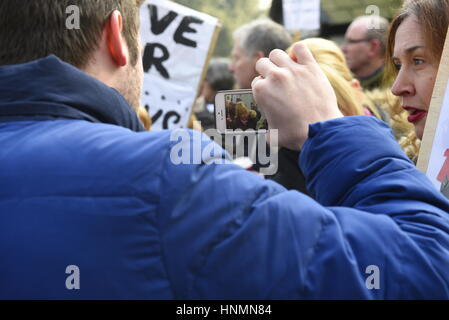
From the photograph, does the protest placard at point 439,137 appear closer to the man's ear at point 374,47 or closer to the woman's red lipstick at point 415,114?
the woman's red lipstick at point 415,114

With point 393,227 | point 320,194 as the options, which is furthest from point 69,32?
point 393,227

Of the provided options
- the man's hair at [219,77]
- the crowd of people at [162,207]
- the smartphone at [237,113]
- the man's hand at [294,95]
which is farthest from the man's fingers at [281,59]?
the man's hair at [219,77]

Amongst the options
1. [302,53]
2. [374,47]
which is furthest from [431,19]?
[374,47]

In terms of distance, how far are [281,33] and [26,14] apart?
373 centimetres

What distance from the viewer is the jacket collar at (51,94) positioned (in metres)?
1.20

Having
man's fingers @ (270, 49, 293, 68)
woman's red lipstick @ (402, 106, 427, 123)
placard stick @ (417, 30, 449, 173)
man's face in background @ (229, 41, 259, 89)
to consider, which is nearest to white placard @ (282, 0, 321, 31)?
man's face in background @ (229, 41, 259, 89)

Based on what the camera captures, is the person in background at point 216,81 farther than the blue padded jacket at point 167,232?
Yes

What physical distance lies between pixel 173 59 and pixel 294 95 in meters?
3.08

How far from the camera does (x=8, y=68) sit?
1253 millimetres

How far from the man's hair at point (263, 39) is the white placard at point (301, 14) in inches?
30.1

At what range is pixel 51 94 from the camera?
1208mm

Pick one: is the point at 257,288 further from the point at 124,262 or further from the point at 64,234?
the point at 64,234

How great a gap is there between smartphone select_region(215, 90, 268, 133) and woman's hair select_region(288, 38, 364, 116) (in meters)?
0.97

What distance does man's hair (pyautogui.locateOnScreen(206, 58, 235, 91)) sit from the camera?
22.7 ft
